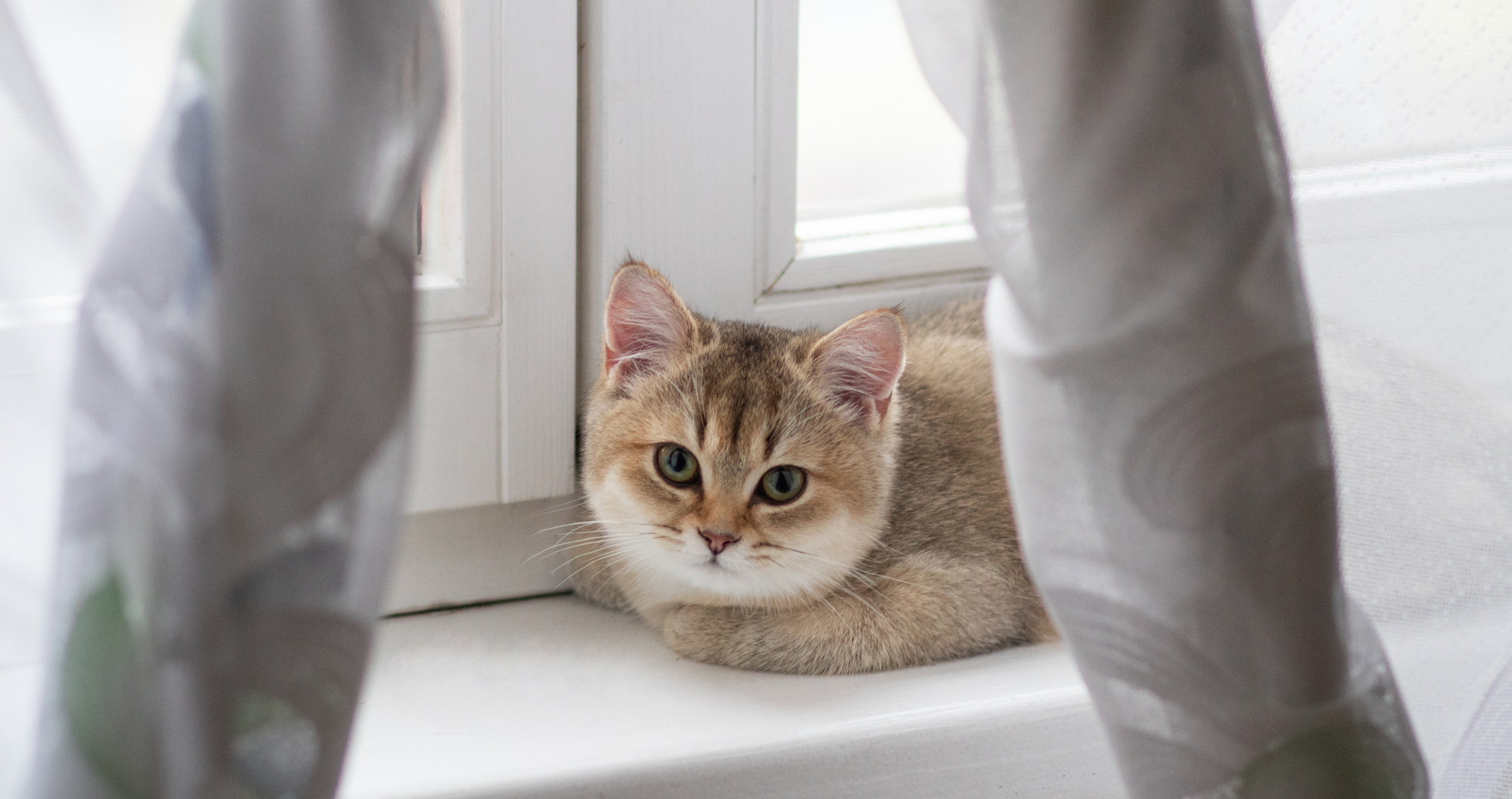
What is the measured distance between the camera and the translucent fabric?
62 cm

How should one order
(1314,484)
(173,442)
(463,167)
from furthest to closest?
(463,167) → (1314,484) → (173,442)

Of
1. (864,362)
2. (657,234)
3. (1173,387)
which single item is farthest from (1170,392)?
Result: (657,234)

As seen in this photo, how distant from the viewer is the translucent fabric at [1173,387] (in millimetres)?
625

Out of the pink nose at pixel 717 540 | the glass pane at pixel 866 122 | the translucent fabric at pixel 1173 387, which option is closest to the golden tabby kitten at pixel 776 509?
the pink nose at pixel 717 540

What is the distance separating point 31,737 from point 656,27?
678 mm

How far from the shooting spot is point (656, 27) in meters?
1.01

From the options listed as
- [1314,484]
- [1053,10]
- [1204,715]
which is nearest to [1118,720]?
[1204,715]

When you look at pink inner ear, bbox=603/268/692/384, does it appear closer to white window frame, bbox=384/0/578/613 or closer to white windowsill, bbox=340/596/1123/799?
white window frame, bbox=384/0/578/613

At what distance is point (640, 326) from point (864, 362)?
192 mm

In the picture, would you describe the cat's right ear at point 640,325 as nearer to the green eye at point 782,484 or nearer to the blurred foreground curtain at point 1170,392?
the green eye at point 782,484

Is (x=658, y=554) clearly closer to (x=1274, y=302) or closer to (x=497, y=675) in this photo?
(x=497, y=675)

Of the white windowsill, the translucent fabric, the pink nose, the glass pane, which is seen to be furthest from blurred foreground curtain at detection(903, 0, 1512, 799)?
the glass pane

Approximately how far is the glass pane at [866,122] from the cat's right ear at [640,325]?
23 centimetres

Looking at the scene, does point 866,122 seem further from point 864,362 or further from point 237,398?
point 237,398
